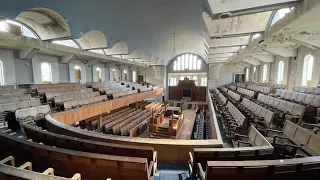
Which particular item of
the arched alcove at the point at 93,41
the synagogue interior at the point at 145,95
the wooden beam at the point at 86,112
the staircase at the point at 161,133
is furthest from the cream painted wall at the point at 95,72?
the staircase at the point at 161,133

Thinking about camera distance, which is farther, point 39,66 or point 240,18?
point 39,66

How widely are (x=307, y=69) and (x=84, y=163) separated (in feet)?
36.5

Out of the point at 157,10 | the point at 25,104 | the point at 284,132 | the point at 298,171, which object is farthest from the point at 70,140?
the point at 157,10

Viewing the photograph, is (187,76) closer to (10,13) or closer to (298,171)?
(10,13)

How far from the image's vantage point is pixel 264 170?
1.67 meters

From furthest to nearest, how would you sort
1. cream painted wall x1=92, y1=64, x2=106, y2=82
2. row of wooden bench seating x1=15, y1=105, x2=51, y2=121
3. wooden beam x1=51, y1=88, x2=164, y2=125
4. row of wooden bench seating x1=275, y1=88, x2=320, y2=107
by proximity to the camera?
cream painted wall x1=92, y1=64, x2=106, y2=82 → wooden beam x1=51, y1=88, x2=164, y2=125 → row of wooden bench seating x1=275, y1=88, x2=320, y2=107 → row of wooden bench seating x1=15, y1=105, x2=51, y2=121

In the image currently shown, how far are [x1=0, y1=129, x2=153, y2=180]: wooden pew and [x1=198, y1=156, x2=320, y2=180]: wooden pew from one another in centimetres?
76

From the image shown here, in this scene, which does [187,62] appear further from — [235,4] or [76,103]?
[235,4]

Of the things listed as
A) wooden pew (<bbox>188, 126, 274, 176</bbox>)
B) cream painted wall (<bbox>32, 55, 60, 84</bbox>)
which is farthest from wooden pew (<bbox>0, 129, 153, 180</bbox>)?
cream painted wall (<bbox>32, 55, 60, 84</bbox>)

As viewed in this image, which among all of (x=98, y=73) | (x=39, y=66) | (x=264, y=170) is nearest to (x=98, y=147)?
(x=264, y=170)

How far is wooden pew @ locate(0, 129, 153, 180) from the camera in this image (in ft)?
5.66

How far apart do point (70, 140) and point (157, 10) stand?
22.1 ft

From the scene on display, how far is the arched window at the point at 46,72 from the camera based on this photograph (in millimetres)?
9620

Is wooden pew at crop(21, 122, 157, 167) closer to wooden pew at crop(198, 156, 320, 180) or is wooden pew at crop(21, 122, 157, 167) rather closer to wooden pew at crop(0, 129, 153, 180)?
wooden pew at crop(0, 129, 153, 180)
